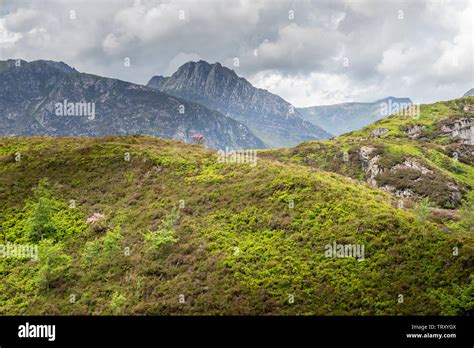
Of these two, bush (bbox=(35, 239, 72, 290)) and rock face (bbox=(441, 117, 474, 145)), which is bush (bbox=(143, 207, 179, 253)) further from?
rock face (bbox=(441, 117, 474, 145))

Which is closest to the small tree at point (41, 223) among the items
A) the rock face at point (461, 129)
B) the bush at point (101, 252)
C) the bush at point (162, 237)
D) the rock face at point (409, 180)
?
the bush at point (101, 252)

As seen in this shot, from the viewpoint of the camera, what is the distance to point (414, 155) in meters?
86.1

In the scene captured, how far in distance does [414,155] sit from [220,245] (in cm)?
6914

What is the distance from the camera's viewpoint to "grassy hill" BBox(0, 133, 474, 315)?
24891 millimetres

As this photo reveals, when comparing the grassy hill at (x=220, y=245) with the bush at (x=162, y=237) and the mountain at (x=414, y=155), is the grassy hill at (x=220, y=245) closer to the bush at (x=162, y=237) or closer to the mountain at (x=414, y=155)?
the bush at (x=162, y=237)

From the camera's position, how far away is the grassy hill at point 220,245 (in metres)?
24.9

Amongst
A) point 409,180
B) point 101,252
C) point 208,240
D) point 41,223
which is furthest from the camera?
point 409,180

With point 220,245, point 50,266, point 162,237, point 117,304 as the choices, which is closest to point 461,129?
point 220,245

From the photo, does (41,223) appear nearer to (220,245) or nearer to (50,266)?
(50,266)

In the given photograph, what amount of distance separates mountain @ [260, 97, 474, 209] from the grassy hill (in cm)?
2330

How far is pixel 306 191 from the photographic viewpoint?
36.5 metres
